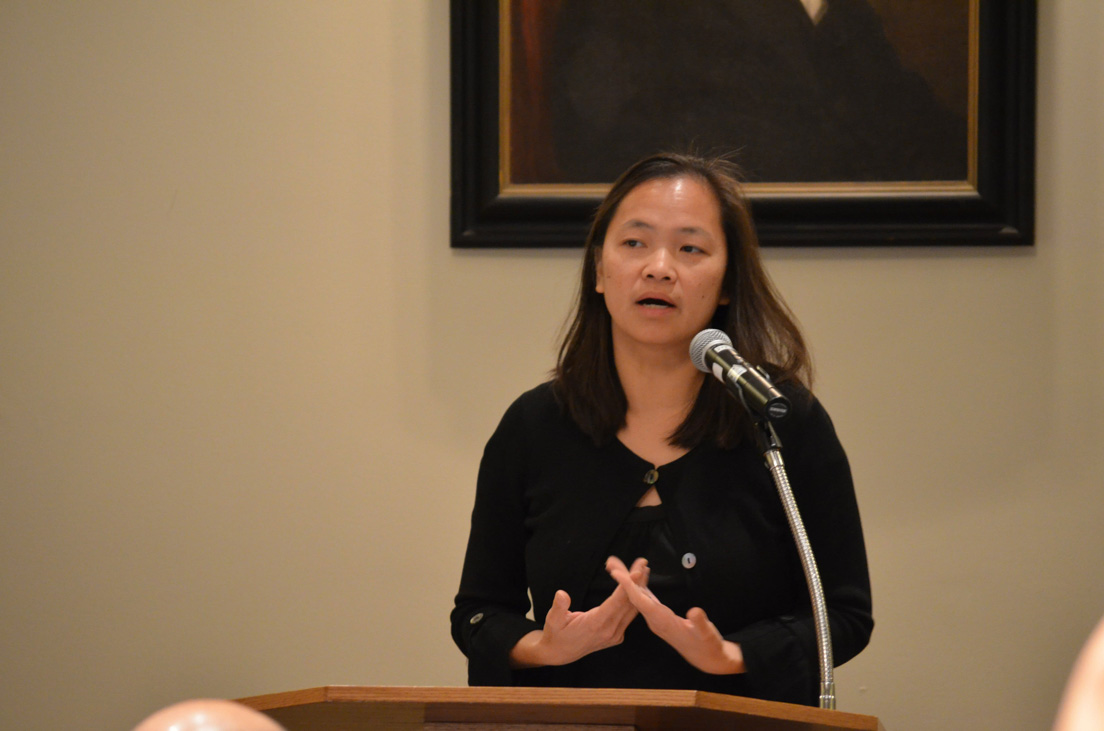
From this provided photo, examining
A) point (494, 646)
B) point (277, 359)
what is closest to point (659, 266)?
point (494, 646)

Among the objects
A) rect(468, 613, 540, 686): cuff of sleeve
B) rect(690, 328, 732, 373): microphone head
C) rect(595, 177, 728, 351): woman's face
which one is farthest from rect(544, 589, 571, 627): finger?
rect(595, 177, 728, 351): woman's face

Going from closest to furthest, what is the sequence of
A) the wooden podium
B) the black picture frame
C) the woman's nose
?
1. the wooden podium
2. the woman's nose
3. the black picture frame

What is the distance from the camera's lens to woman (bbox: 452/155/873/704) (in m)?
1.81

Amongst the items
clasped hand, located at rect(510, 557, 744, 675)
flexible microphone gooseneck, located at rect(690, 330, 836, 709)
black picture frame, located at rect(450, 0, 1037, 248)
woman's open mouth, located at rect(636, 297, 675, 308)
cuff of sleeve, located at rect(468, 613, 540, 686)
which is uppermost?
black picture frame, located at rect(450, 0, 1037, 248)

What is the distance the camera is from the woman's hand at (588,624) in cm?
165

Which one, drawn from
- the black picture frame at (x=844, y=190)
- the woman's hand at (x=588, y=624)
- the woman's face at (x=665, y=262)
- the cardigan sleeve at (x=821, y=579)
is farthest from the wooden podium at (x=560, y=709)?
the black picture frame at (x=844, y=190)

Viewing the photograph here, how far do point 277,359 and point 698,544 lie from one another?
1.33 metres

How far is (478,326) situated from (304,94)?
709 mm

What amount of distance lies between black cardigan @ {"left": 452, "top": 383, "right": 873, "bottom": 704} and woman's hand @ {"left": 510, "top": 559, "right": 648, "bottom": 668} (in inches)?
5.9

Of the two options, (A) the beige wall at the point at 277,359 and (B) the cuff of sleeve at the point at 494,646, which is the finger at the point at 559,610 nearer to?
(B) the cuff of sleeve at the point at 494,646

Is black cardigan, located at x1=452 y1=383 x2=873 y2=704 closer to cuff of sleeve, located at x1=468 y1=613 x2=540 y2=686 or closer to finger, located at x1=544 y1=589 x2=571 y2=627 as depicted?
cuff of sleeve, located at x1=468 y1=613 x2=540 y2=686

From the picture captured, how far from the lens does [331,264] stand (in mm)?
2770

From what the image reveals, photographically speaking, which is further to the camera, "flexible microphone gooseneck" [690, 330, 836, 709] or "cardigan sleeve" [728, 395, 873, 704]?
"cardigan sleeve" [728, 395, 873, 704]

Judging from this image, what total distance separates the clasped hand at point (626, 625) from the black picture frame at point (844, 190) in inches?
45.3
